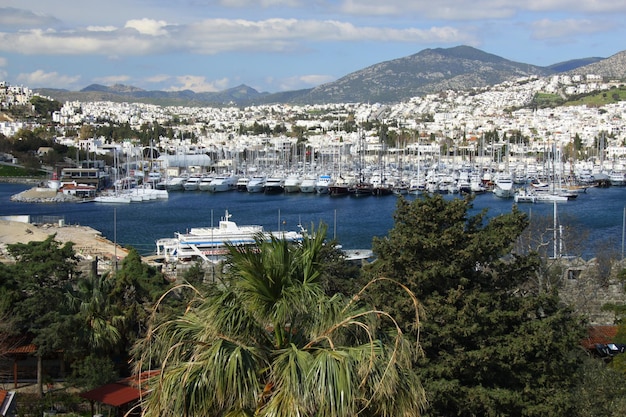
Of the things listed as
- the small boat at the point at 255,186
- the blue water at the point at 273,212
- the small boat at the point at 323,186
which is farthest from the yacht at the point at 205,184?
the small boat at the point at 323,186

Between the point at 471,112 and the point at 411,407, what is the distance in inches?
4371

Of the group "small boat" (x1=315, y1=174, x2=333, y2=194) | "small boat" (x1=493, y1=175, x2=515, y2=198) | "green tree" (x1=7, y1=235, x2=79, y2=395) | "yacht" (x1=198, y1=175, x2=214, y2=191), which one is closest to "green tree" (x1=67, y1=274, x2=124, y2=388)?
"green tree" (x1=7, y1=235, x2=79, y2=395)

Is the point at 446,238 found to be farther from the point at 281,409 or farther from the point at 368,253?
the point at 368,253

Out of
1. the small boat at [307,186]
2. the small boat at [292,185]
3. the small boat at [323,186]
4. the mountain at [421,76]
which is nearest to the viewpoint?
the small boat at [323,186]

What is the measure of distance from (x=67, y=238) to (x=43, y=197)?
18.1m

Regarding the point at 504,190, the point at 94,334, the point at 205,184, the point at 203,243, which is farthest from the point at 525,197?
the point at 94,334

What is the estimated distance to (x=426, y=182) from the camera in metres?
40.7

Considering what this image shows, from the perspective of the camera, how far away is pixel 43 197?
126 ft

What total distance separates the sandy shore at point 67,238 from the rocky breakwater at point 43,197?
1302 cm

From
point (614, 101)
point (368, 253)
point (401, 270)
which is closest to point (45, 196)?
point (368, 253)

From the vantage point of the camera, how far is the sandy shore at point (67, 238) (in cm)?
1853

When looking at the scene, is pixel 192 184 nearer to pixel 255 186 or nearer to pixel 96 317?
pixel 255 186

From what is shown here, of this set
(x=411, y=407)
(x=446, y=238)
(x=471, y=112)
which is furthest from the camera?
(x=471, y=112)

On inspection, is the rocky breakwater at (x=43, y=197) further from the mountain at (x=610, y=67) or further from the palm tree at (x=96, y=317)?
the mountain at (x=610, y=67)
